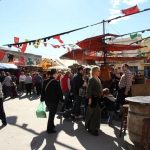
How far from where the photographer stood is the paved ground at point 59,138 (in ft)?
24.6

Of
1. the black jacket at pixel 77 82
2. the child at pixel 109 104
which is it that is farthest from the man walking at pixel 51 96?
the black jacket at pixel 77 82

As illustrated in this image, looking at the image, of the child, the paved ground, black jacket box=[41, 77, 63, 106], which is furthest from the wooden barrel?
the child

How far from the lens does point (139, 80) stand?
15078mm

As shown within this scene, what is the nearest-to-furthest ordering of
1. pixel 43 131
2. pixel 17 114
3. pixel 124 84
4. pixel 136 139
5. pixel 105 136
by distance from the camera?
pixel 136 139 → pixel 105 136 → pixel 43 131 → pixel 124 84 → pixel 17 114

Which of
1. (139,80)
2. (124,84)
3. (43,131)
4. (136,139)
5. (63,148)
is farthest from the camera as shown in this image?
(139,80)

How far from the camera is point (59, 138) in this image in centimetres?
→ 835

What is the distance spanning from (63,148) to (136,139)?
64.6 inches

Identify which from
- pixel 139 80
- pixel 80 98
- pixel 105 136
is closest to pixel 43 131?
pixel 105 136

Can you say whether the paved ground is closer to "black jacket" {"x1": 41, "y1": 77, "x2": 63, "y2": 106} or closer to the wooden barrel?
Answer: the wooden barrel

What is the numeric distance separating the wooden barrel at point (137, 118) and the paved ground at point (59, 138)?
1.88 feet

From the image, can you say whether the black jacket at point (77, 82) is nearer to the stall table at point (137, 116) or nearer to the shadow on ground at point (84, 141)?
the shadow on ground at point (84, 141)

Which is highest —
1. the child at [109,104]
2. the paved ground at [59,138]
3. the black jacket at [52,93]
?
the black jacket at [52,93]

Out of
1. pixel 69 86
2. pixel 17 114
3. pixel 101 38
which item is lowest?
pixel 17 114

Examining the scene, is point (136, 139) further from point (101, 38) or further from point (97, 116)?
point (101, 38)
